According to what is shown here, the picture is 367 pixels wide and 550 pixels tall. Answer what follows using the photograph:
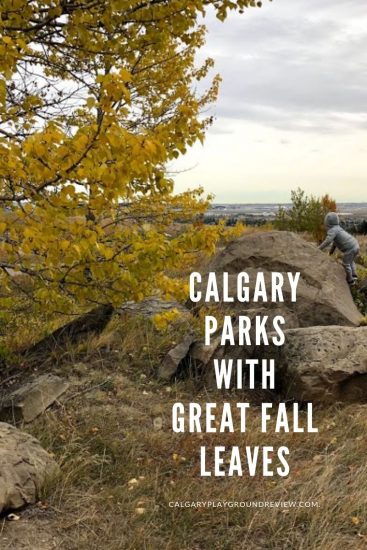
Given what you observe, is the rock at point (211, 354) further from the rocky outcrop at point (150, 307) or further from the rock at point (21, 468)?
the rock at point (21, 468)

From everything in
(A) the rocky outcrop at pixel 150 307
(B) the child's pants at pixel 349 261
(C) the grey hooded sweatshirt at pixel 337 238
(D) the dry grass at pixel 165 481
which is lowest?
(D) the dry grass at pixel 165 481

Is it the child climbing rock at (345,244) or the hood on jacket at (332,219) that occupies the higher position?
the hood on jacket at (332,219)

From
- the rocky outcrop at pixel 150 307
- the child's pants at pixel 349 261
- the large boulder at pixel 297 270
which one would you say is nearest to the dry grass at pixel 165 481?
the rocky outcrop at pixel 150 307

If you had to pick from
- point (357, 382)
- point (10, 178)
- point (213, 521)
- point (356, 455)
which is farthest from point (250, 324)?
point (10, 178)

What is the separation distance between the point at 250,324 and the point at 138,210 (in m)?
2.84

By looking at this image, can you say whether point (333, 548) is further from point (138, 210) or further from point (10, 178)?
point (138, 210)

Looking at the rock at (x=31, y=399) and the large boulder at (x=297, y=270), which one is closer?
the rock at (x=31, y=399)

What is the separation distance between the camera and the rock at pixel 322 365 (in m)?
5.67

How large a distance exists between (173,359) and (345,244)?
5325 millimetres

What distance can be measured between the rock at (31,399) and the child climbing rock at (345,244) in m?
6.35

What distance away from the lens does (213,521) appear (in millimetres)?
3670

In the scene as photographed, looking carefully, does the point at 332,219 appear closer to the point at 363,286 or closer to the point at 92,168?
the point at 363,286

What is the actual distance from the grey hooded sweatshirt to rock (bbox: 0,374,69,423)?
21.1 feet

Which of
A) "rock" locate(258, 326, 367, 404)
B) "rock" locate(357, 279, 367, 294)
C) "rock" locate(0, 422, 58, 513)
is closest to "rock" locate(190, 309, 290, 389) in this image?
"rock" locate(258, 326, 367, 404)
